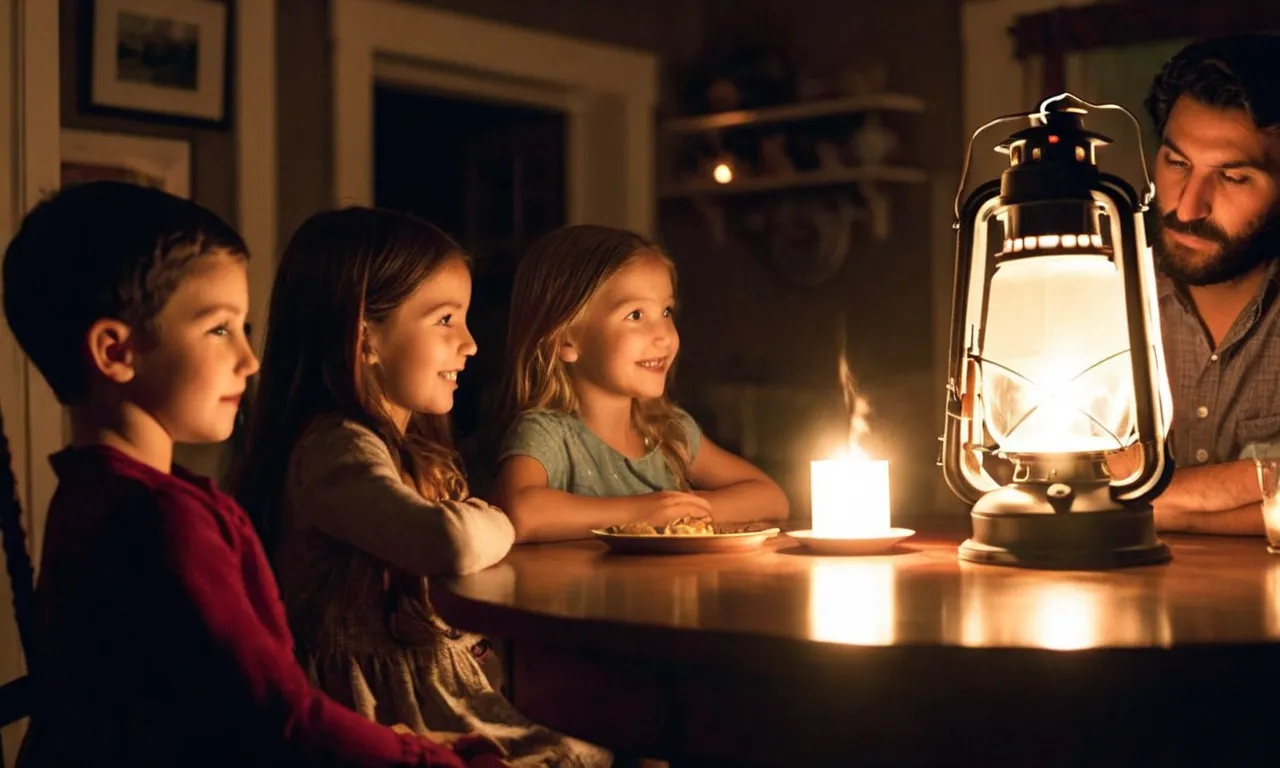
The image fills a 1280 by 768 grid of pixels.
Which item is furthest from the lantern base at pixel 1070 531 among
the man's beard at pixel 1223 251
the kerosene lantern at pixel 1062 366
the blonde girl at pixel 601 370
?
the man's beard at pixel 1223 251

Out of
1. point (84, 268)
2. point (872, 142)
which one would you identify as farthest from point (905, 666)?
point (872, 142)

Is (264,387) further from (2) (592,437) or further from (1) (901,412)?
(1) (901,412)

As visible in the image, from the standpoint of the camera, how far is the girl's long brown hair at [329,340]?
5.43 feet

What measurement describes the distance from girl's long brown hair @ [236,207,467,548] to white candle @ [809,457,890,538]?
1.56 feet

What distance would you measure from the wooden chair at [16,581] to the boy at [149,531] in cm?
11

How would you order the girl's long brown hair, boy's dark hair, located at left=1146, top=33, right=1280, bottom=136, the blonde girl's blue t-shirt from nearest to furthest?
the girl's long brown hair, the blonde girl's blue t-shirt, boy's dark hair, located at left=1146, top=33, right=1280, bottom=136

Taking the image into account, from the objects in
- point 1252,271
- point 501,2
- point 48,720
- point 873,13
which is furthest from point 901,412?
point 48,720

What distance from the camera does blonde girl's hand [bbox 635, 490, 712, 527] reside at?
5.86 ft

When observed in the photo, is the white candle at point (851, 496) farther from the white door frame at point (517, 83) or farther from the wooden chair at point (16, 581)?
the white door frame at point (517, 83)

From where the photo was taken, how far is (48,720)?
1147 millimetres

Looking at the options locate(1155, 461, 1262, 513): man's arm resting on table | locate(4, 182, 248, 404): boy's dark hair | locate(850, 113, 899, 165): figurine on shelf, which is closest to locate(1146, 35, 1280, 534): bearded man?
locate(1155, 461, 1262, 513): man's arm resting on table

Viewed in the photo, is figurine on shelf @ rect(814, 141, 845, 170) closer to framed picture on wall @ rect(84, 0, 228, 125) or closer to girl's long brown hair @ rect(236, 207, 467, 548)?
framed picture on wall @ rect(84, 0, 228, 125)

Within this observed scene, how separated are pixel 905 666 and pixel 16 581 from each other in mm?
971

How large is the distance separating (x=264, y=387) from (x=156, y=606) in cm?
65
